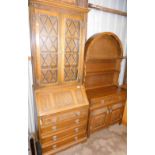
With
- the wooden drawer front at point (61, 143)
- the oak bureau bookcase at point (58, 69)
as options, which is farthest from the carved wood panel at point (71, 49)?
the wooden drawer front at point (61, 143)

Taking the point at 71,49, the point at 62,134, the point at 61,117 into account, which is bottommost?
the point at 62,134

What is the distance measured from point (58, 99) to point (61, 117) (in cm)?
28

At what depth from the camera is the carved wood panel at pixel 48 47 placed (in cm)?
162

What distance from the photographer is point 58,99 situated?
A: 1.87 meters

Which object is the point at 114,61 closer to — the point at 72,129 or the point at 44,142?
the point at 72,129

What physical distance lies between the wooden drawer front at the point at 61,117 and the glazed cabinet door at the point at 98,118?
0.25 meters

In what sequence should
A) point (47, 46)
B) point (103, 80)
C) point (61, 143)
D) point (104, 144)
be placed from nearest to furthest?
point (47, 46), point (61, 143), point (104, 144), point (103, 80)

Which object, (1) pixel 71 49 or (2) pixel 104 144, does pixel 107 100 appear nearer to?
(2) pixel 104 144

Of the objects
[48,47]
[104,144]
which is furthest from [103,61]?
[104,144]

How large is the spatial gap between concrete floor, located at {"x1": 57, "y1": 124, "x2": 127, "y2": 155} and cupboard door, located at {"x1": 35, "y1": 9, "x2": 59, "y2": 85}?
4.09 ft
